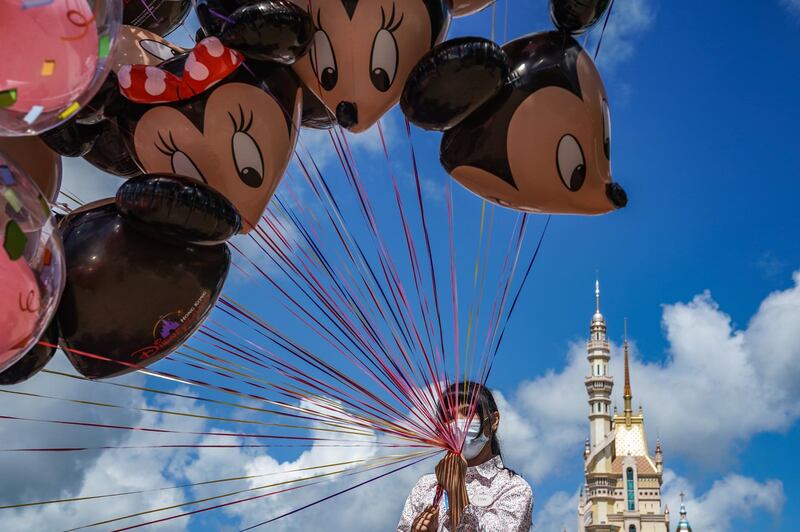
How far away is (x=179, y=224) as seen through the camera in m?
2.69

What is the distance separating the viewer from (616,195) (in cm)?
330

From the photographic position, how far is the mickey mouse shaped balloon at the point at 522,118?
2986mm

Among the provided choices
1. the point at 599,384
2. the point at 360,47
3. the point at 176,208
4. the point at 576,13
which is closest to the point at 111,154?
the point at 176,208

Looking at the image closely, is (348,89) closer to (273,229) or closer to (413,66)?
(413,66)

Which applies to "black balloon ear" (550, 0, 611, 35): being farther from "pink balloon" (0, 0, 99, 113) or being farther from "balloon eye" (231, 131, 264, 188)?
"pink balloon" (0, 0, 99, 113)

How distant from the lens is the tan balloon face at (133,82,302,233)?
9.89ft

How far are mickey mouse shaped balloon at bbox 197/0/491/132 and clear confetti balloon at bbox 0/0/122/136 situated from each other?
1041mm

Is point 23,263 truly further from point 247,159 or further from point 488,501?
point 488,501

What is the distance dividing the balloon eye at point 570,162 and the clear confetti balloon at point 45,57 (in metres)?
1.67

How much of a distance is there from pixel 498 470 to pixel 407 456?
106cm

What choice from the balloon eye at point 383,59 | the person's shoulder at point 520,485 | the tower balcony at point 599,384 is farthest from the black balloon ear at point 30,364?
the tower balcony at point 599,384

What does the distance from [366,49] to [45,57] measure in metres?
1.37

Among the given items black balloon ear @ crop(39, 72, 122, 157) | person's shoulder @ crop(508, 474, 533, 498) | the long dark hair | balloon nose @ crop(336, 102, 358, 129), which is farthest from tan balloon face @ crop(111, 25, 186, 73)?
person's shoulder @ crop(508, 474, 533, 498)

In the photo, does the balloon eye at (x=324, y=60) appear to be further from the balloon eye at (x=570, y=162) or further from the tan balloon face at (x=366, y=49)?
the balloon eye at (x=570, y=162)
